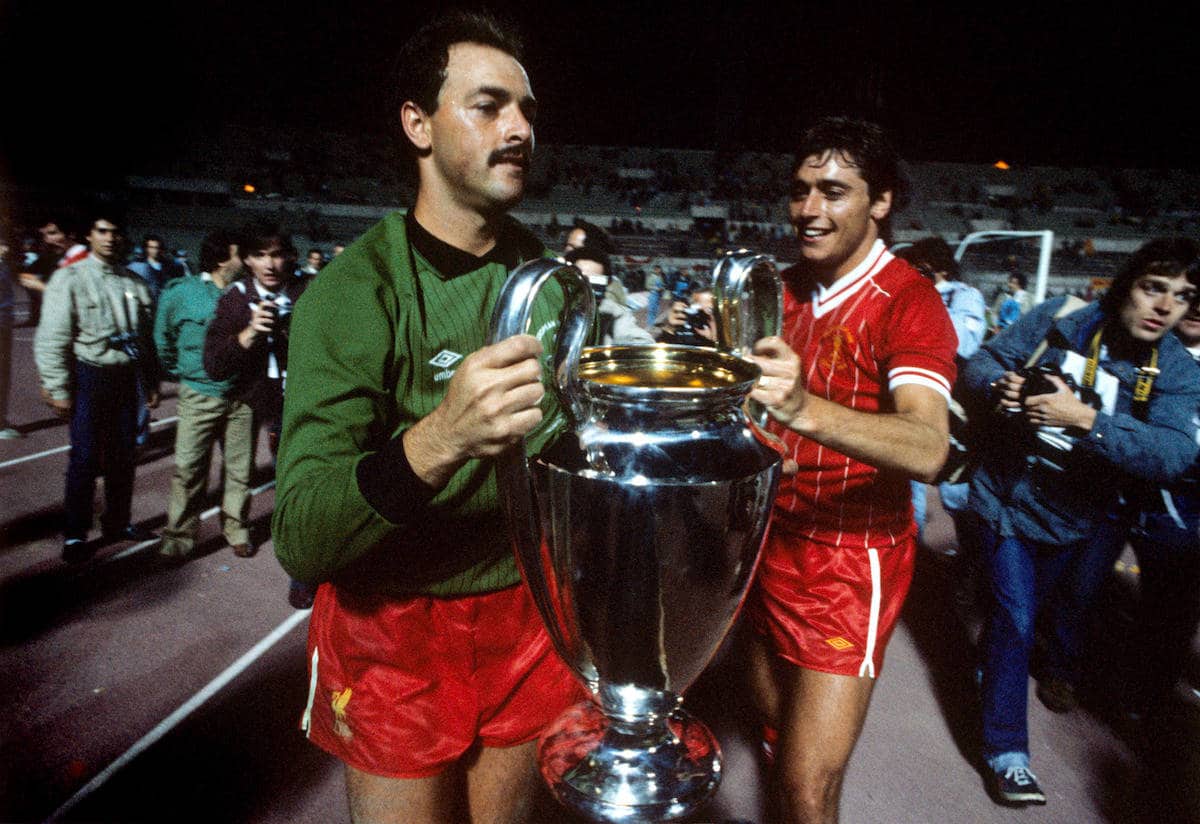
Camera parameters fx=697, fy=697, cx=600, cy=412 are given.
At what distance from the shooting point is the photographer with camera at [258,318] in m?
3.95

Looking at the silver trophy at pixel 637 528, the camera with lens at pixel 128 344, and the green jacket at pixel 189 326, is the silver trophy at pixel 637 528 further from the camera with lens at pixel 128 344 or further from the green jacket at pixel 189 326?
the camera with lens at pixel 128 344

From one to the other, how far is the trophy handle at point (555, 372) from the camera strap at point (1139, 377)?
252cm

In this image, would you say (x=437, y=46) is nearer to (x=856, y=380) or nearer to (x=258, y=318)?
(x=856, y=380)

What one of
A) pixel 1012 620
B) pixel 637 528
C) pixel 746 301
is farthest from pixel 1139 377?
pixel 637 528

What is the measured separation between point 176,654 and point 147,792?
1.03m

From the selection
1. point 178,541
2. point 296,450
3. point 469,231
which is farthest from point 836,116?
point 178,541

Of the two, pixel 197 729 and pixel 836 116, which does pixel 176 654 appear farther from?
pixel 836 116

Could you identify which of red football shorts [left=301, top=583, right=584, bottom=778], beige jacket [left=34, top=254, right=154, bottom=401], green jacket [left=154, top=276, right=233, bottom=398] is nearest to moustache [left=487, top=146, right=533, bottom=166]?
red football shorts [left=301, top=583, right=584, bottom=778]

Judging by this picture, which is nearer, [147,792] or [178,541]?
[147,792]

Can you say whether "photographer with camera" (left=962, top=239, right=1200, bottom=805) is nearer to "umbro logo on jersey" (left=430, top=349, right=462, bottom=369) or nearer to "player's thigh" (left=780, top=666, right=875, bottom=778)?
"player's thigh" (left=780, top=666, right=875, bottom=778)

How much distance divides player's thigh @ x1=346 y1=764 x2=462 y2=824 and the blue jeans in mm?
2244

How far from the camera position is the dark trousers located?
4199mm

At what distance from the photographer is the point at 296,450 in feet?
3.48

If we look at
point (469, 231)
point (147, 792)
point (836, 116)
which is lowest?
point (147, 792)
